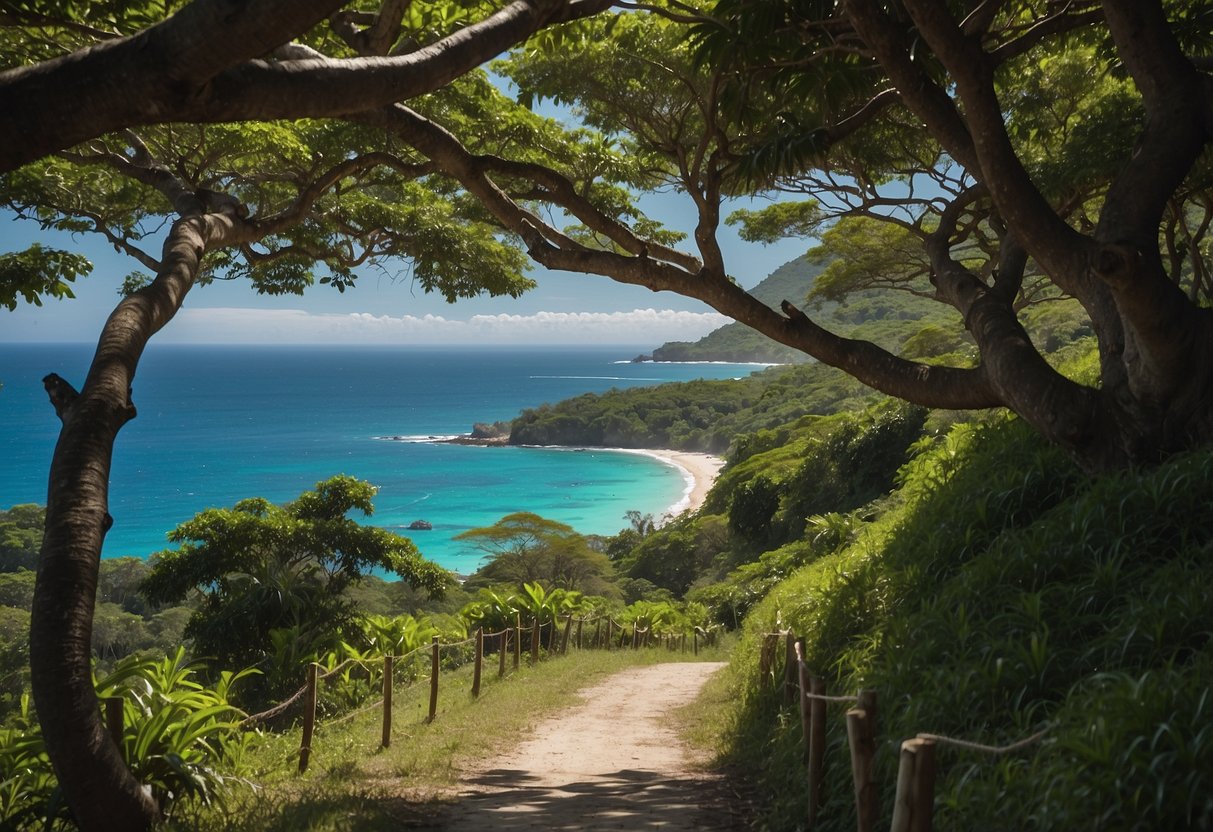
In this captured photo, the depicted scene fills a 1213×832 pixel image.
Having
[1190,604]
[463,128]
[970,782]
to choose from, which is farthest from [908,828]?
[463,128]

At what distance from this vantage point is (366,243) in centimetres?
1070

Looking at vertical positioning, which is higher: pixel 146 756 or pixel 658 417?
pixel 658 417

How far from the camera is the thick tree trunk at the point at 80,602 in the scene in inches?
175

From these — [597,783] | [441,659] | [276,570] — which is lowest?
[597,783]

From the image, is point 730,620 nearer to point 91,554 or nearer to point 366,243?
point 366,243

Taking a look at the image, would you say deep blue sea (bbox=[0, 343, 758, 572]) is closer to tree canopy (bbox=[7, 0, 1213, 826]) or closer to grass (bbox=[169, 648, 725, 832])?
grass (bbox=[169, 648, 725, 832])

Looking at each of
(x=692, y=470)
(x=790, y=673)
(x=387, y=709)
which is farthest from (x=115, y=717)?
(x=692, y=470)

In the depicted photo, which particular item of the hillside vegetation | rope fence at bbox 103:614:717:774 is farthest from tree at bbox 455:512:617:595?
the hillside vegetation

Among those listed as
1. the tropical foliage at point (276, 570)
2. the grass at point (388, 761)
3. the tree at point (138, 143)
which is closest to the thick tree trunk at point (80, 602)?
the tree at point (138, 143)

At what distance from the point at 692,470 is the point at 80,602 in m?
→ 81.2

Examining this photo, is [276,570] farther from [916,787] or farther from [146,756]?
[916,787]

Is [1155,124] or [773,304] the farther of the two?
[773,304]

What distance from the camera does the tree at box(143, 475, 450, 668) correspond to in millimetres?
14203

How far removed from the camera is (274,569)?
48.5 ft
